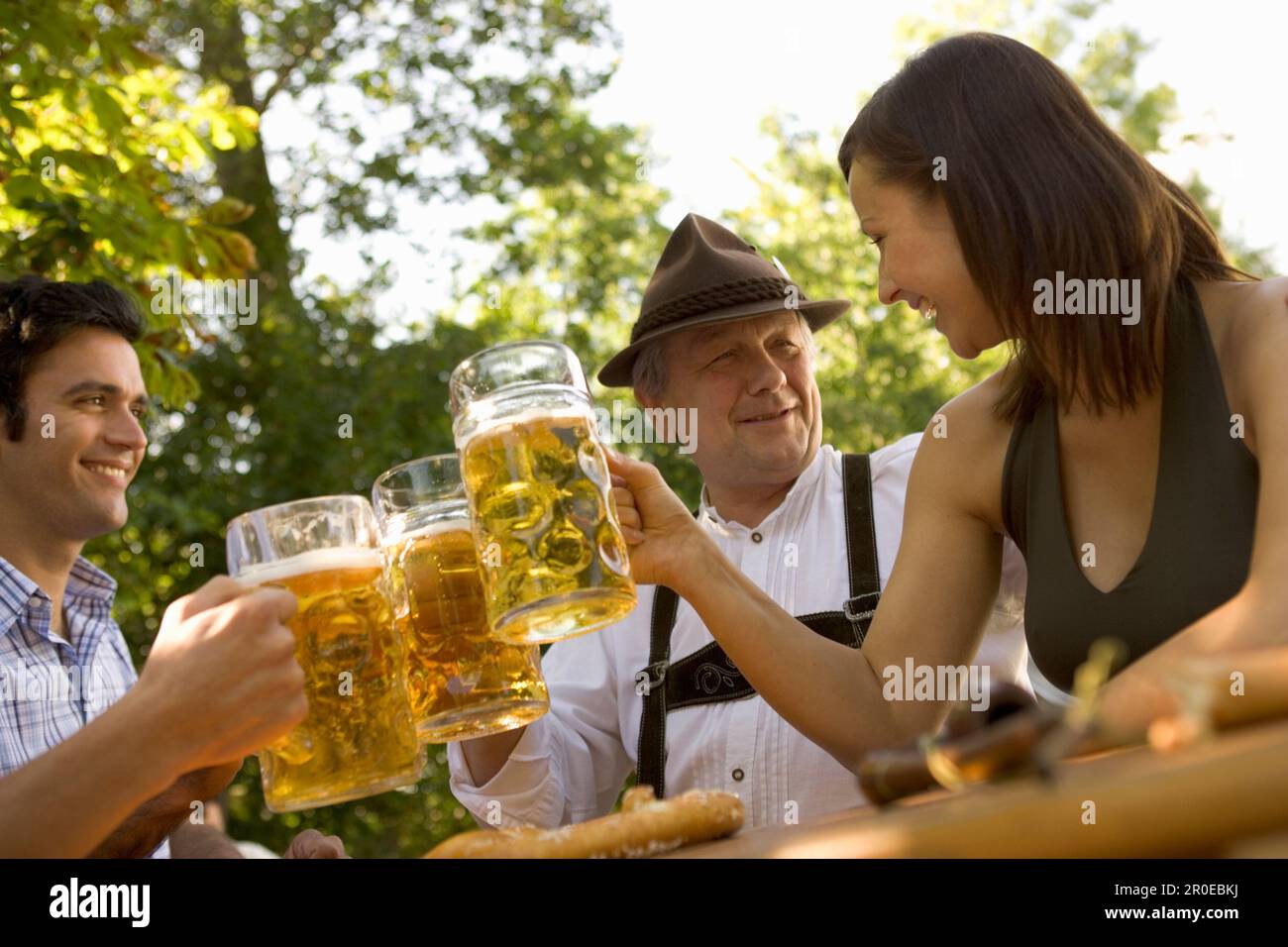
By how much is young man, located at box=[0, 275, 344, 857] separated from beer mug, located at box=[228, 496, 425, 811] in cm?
10

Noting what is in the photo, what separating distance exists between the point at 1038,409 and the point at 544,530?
3.71 ft

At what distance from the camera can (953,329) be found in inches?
97.0

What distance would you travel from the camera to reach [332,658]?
1729 millimetres

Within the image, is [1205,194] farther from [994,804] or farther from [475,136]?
[994,804]

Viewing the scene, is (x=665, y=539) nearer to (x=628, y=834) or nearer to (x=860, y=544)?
(x=628, y=834)

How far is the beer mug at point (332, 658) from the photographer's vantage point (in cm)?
171

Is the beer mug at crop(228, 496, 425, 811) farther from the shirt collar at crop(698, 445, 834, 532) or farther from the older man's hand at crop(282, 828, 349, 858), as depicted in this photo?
the shirt collar at crop(698, 445, 834, 532)

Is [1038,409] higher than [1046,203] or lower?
lower

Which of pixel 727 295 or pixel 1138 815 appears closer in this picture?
pixel 1138 815

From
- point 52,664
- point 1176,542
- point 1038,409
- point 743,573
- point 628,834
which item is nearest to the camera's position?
point 628,834

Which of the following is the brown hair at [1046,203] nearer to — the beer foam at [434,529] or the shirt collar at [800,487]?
the beer foam at [434,529]

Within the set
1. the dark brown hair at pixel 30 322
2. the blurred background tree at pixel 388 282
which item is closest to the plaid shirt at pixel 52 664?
the dark brown hair at pixel 30 322

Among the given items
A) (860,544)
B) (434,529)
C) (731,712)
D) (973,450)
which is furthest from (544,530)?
(860,544)

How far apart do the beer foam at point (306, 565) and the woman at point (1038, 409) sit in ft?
1.71
